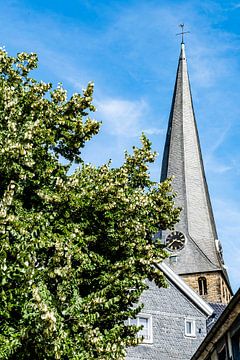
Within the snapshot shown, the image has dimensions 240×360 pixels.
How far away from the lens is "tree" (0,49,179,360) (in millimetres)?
14367

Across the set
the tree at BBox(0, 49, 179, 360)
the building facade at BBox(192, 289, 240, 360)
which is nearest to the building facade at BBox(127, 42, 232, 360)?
the building facade at BBox(192, 289, 240, 360)

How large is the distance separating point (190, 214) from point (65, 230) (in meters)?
42.9

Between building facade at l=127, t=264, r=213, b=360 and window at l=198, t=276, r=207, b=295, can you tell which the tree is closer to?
building facade at l=127, t=264, r=213, b=360

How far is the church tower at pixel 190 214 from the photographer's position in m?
55.8

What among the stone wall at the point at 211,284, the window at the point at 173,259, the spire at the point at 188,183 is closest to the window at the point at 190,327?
the stone wall at the point at 211,284

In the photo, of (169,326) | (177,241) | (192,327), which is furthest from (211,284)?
(169,326)

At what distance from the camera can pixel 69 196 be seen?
54.9ft

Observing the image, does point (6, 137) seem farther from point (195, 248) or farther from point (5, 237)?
point (195, 248)

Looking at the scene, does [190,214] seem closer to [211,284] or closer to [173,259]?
[173,259]

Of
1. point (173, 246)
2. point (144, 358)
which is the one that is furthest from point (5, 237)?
point (173, 246)

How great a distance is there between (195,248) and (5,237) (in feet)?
142

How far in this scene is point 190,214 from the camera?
58.4m

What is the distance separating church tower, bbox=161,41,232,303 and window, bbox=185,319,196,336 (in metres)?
18.6

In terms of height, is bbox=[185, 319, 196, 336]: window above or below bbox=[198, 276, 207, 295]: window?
below
